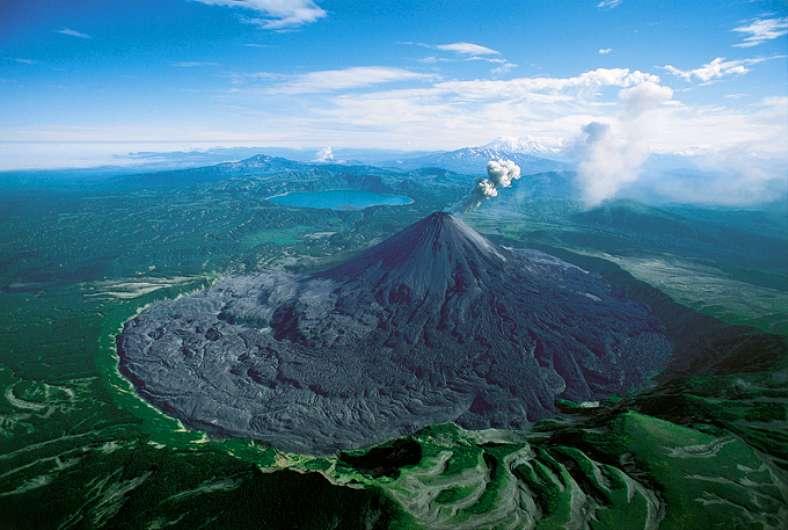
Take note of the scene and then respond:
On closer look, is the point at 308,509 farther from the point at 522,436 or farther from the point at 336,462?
the point at 522,436

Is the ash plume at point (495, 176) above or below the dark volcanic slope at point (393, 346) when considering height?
above

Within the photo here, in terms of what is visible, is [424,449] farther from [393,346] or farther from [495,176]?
[495,176]

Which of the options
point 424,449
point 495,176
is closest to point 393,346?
point 424,449

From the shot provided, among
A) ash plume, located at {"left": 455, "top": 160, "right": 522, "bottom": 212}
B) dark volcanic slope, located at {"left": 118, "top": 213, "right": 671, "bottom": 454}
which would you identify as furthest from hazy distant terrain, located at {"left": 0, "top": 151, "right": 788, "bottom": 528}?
ash plume, located at {"left": 455, "top": 160, "right": 522, "bottom": 212}

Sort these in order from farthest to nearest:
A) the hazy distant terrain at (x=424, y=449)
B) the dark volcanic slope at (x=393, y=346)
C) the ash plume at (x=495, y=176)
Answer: the ash plume at (x=495, y=176) < the dark volcanic slope at (x=393, y=346) < the hazy distant terrain at (x=424, y=449)

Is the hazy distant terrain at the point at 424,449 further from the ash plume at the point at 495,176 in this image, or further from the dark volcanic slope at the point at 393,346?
the ash plume at the point at 495,176

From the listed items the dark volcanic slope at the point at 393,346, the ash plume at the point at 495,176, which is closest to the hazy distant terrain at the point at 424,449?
the dark volcanic slope at the point at 393,346

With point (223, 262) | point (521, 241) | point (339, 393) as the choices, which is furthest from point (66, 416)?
point (521, 241)

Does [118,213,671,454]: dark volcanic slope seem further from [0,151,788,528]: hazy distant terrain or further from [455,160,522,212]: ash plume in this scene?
[455,160,522,212]: ash plume

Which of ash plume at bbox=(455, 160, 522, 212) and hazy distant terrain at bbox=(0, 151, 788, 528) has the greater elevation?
ash plume at bbox=(455, 160, 522, 212)
